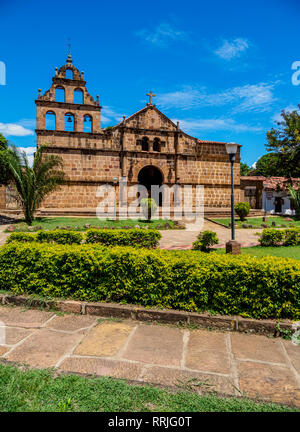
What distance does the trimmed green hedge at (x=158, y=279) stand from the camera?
3791 mm

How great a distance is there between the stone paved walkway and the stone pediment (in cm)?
2135

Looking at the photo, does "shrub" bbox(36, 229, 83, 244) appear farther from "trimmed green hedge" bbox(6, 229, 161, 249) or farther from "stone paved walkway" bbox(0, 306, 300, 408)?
"stone paved walkway" bbox(0, 306, 300, 408)

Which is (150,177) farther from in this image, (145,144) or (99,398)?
(99,398)

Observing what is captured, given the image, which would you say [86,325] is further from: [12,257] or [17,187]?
[17,187]

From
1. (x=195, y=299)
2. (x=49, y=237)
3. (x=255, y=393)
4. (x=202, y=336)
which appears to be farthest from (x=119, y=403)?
(x=49, y=237)

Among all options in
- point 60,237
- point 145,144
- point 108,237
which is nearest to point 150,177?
point 145,144

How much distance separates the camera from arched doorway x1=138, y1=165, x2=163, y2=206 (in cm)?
2427

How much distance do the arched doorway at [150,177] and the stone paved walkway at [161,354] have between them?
2074cm

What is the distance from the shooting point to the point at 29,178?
1551 centimetres

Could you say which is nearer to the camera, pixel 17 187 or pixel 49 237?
pixel 49 237

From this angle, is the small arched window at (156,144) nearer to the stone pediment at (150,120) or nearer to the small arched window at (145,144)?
the small arched window at (145,144)

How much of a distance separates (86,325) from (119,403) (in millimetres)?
1661

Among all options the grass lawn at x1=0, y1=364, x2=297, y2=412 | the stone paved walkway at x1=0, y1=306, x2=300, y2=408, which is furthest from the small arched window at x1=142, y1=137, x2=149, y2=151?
the grass lawn at x1=0, y1=364, x2=297, y2=412
